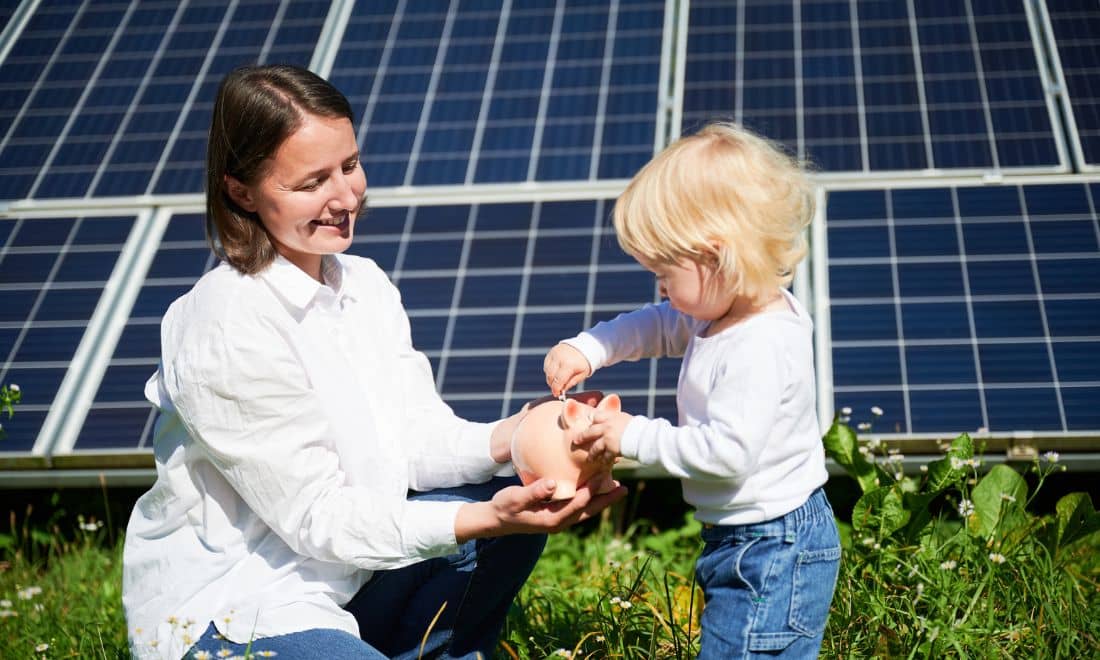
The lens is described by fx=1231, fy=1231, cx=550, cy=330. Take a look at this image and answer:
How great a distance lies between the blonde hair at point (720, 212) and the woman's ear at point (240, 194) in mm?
1089

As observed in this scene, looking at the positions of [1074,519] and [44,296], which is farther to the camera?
[44,296]

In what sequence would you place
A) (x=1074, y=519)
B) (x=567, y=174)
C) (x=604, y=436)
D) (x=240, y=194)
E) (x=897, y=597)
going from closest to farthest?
(x=604, y=436), (x=240, y=194), (x=897, y=597), (x=1074, y=519), (x=567, y=174)

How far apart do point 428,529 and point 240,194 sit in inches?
43.5

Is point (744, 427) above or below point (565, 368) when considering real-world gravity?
above

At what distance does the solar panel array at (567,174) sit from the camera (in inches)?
212

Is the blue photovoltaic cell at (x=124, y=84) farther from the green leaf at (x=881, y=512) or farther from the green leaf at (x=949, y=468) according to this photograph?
the green leaf at (x=949, y=468)

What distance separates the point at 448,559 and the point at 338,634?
1.98 ft

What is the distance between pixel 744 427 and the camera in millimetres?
2982

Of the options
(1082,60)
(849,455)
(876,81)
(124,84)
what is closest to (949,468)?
(849,455)

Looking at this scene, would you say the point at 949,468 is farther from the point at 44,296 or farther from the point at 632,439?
the point at 44,296

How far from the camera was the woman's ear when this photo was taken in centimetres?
351

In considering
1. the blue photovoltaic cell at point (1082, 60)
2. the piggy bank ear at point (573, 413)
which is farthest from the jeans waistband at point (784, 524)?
the blue photovoltaic cell at point (1082, 60)

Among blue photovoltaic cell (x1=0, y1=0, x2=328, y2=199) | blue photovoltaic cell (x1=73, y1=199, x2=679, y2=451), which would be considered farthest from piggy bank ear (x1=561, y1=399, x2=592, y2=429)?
blue photovoltaic cell (x1=0, y1=0, x2=328, y2=199)

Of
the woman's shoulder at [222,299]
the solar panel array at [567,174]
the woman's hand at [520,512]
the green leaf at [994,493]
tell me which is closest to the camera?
the woman's hand at [520,512]
